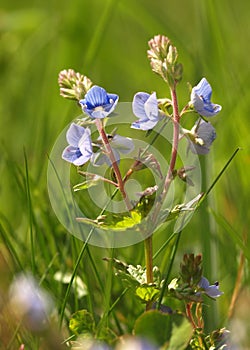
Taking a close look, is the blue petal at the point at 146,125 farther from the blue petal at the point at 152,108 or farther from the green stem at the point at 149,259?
the green stem at the point at 149,259

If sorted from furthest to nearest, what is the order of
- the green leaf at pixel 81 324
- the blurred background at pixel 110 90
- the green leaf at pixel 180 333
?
the blurred background at pixel 110 90 → the green leaf at pixel 81 324 → the green leaf at pixel 180 333

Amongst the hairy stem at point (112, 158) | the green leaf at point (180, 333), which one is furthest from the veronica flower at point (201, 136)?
the green leaf at point (180, 333)

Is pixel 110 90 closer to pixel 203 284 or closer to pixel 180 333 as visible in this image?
pixel 203 284

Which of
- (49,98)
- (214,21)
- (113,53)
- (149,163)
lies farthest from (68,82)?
(113,53)

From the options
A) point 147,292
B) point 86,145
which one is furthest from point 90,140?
point 147,292

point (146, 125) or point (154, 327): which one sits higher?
point (146, 125)
